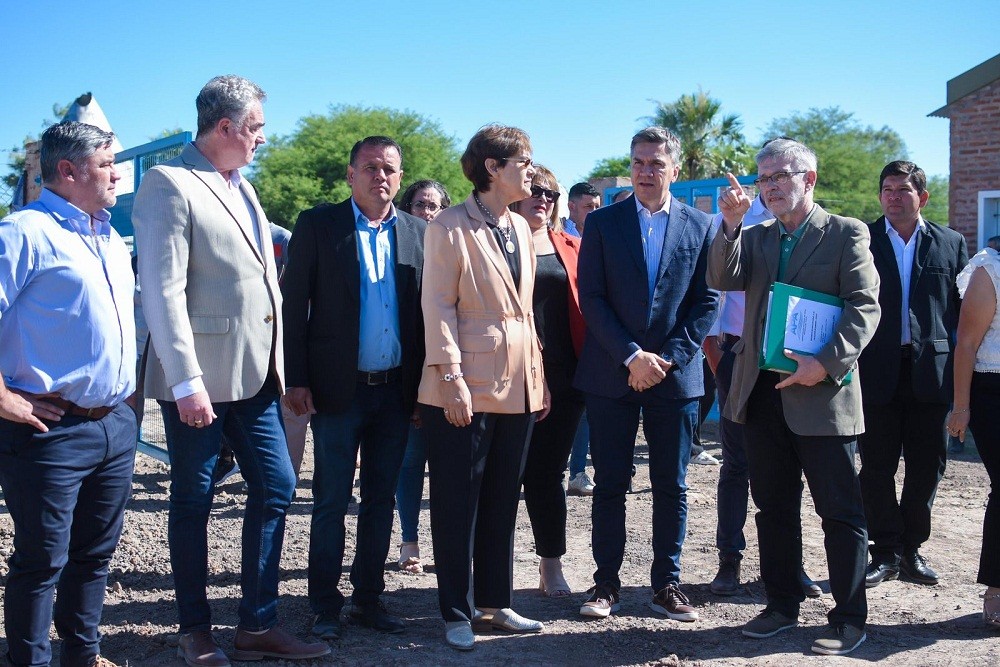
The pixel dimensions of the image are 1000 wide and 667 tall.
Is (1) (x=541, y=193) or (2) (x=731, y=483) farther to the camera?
(2) (x=731, y=483)

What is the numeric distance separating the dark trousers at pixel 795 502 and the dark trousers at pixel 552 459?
93 centimetres

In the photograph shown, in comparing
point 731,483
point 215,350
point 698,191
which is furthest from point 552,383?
point 698,191

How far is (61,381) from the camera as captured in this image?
10.9 feet

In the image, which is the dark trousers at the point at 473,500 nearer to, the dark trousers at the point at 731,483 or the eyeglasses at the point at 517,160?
the eyeglasses at the point at 517,160

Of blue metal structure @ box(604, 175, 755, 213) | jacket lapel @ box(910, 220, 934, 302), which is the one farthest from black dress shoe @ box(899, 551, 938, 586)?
blue metal structure @ box(604, 175, 755, 213)

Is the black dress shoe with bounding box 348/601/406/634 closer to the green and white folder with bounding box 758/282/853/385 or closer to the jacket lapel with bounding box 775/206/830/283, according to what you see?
the green and white folder with bounding box 758/282/853/385

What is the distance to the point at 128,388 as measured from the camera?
141 inches

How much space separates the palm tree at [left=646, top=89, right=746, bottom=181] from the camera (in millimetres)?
48469

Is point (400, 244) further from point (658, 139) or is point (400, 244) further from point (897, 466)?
point (897, 466)

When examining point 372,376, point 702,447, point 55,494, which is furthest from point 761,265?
point 702,447

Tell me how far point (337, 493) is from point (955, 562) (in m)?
3.66

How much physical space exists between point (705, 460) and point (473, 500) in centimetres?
472

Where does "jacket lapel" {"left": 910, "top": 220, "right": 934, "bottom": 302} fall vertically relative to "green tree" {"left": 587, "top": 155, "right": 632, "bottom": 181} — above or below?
below

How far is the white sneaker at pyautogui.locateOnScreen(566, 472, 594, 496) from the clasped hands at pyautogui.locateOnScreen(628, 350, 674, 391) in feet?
10.1
